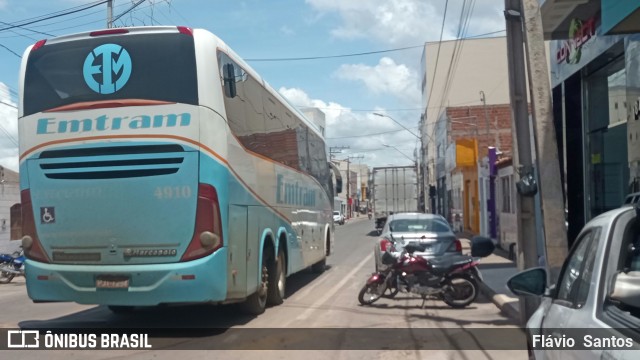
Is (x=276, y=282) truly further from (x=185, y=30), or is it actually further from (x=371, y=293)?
(x=185, y=30)

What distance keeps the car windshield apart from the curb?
4.68ft

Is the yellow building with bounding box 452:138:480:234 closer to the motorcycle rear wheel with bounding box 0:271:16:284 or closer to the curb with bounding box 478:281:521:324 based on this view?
the curb with bounding box 478:281:521:324

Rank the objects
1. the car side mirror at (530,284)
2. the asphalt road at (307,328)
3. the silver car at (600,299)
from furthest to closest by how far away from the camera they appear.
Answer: the asphalt road at (307,328) → the car side mirror at (530,284) → the silver car at (600,299)

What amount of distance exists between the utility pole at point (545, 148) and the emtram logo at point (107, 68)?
5.23m

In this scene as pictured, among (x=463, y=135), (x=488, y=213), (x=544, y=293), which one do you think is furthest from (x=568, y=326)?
(x=463, y=135)

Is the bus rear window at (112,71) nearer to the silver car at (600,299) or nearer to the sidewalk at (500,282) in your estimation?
the sidewalk at (500,282)

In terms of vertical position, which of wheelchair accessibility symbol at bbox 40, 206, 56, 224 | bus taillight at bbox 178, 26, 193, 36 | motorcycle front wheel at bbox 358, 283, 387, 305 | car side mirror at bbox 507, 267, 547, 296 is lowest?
motorcycle front wheel at bbox 358, 283, 387, 305

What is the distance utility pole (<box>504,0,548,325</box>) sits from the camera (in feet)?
30.7

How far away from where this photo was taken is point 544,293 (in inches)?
162

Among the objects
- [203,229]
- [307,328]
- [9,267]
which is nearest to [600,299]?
[203,229]

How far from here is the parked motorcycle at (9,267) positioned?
16.0m

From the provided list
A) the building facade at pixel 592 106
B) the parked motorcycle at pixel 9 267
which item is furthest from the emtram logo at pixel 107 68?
the parked motorcycle at pixel 9 267

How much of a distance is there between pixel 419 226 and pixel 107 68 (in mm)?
7556

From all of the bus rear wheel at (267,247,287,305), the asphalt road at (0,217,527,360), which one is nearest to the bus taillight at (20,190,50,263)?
the asphalt road at (0,217,527,360)
